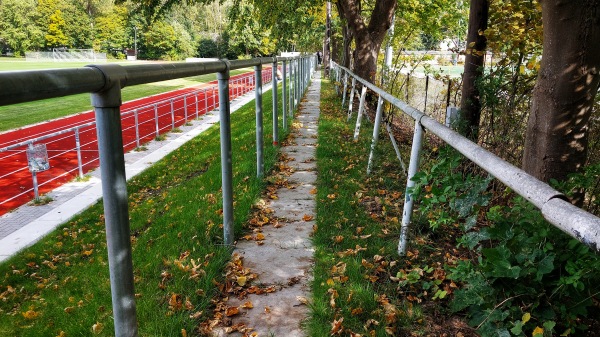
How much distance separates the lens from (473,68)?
5547 mm

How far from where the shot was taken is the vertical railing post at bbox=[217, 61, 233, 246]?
3494mm

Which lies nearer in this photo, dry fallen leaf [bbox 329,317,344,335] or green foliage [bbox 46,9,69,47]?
dry fallen leaf [bbox 329,317,344,335]

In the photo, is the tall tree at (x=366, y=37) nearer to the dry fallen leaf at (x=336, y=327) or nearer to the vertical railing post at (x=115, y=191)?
the dry fallen leaf at (x=336, y=327)

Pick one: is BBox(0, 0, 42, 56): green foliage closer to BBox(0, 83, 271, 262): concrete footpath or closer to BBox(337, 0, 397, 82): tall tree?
BBox(337, 0, 397, 82): tall tree

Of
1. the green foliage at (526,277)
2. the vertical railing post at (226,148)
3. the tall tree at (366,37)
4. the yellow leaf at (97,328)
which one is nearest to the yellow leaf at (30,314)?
the yellow leaf at (97,328)

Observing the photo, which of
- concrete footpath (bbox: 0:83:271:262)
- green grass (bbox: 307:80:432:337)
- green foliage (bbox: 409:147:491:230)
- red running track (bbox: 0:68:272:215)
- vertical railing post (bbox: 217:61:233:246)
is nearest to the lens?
green foliage (bbox: 409:147:491:230)

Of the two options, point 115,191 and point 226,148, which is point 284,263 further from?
point 115,191

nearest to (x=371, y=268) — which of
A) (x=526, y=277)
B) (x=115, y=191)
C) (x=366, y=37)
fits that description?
(x=526, y=277)

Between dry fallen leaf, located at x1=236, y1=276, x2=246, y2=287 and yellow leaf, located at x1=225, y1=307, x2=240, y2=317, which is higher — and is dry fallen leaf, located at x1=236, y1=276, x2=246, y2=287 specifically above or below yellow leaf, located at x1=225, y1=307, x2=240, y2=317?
above

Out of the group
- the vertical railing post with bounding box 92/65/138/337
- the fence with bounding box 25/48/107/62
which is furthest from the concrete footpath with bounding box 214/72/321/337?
the fence with bounding box 25/48/107/62

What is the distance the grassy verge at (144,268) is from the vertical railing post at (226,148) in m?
0.18

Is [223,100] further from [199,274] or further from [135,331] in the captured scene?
[135,331]

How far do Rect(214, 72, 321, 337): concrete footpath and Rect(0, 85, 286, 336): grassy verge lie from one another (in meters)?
0.24

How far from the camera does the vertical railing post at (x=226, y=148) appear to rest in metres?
3.49
